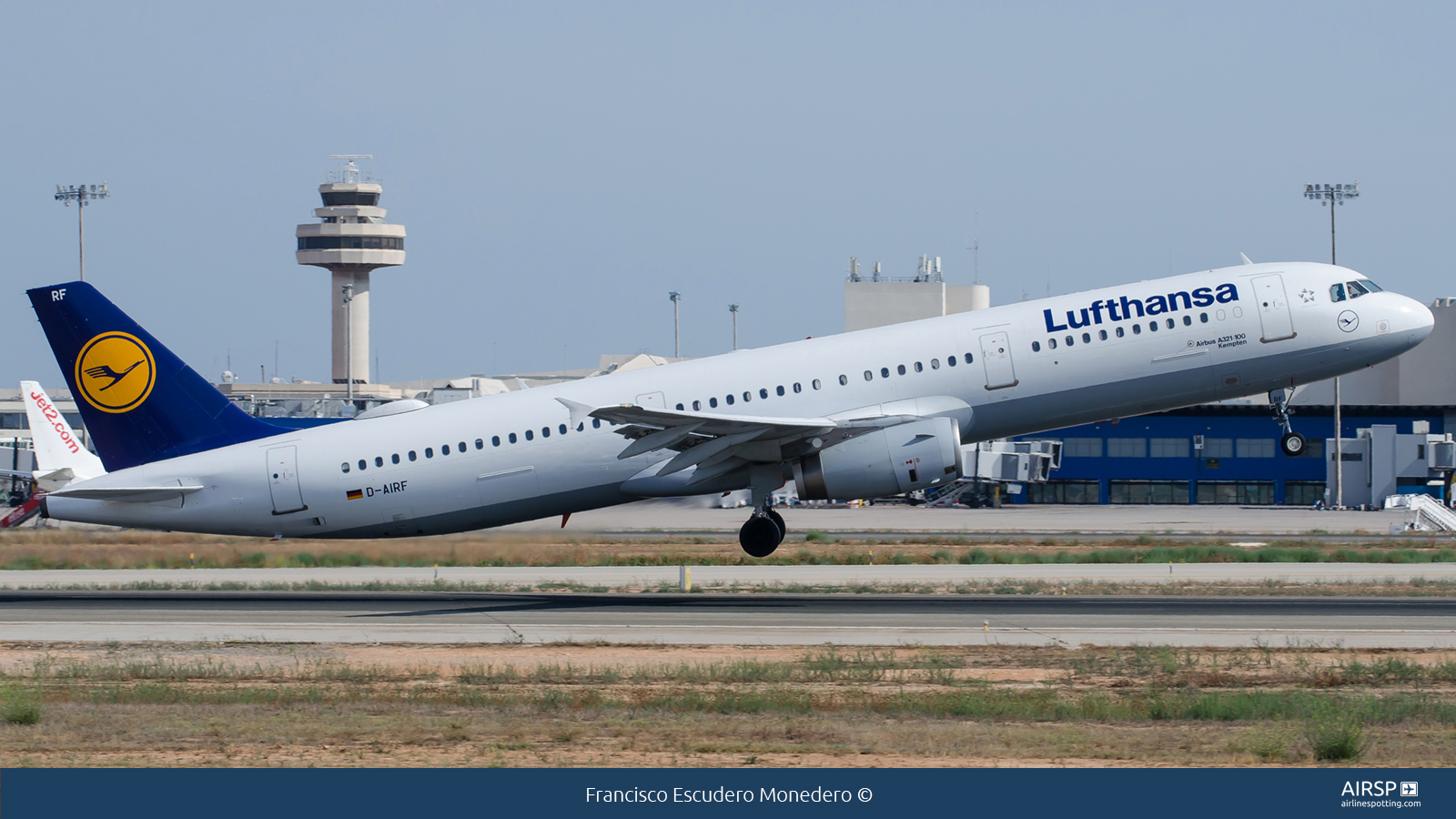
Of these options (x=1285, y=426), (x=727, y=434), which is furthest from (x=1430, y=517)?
(x=727, y=434)

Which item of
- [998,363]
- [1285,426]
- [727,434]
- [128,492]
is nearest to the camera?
[727,434]

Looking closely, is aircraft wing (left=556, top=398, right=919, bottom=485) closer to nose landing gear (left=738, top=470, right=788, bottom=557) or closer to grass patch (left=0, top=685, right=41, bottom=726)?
nose landing gear (left=738, top=470, right=788, bottom=557)

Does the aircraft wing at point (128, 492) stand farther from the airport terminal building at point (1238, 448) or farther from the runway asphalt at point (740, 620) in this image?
the airport terminal building at point (1238, 448)

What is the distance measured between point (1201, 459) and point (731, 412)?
76.4 meters

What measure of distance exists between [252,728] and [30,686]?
5.54 metres

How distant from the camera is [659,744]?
648 inches

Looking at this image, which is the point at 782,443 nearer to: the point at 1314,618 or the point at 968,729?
the point at 1314,618

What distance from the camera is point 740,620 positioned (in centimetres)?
2845

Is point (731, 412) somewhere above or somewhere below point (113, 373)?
below

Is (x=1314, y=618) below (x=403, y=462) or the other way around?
below

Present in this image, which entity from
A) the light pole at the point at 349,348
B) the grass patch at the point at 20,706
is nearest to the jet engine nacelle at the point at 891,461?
the grass patch at the point at 20,706

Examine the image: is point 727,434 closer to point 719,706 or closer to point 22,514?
point 719,706

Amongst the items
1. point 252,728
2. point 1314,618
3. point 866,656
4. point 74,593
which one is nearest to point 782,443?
point 866,656

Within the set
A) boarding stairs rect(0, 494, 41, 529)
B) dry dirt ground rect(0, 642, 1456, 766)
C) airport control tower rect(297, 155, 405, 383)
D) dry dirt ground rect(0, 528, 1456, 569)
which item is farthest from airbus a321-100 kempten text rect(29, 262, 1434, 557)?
airport control tower rect(297, 155, 405, 383)
